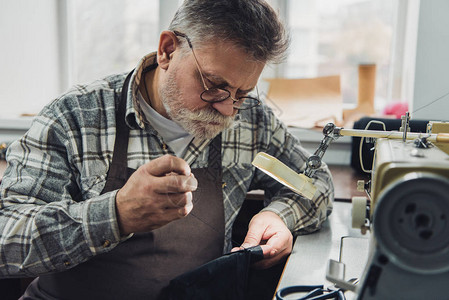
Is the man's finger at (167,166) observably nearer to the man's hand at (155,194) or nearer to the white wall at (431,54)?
the man's hand at (155,194)

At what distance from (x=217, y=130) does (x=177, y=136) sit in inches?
6.8

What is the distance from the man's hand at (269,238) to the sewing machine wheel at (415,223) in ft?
1.75

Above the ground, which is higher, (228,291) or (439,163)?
(439,163)

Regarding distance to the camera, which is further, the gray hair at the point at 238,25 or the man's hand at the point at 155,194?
A: the gray hair at the point at 238,25

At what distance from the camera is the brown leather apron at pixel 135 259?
4.12ft

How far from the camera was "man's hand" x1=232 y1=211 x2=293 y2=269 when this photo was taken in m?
1.21

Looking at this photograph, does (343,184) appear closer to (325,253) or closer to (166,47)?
(325,253)

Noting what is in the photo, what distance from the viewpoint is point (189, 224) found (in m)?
1.34

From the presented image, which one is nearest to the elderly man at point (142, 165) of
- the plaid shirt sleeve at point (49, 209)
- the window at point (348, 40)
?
the plaid shirt sleeve at point (49, 209)

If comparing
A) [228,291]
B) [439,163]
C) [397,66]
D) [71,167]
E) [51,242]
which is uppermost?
[397,66]

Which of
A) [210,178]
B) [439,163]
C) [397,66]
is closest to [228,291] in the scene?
[210,178]

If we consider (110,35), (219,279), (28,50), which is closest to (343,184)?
(219,279)

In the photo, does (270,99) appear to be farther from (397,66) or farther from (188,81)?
(188,81)

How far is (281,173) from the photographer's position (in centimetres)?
90
